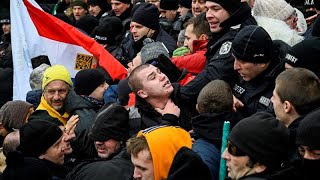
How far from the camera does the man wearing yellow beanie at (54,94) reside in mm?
7695

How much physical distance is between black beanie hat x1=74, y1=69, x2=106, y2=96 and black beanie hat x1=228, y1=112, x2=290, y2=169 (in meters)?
3.33

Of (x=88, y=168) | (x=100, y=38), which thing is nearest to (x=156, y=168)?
(x=88, y=168)

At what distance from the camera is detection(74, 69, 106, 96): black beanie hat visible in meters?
7.68

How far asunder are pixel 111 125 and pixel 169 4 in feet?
14.9

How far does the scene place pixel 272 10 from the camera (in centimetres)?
713

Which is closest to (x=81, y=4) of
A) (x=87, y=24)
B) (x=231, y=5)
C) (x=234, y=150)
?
(x=87, y=24)

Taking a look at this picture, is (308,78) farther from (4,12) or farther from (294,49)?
(4,12)

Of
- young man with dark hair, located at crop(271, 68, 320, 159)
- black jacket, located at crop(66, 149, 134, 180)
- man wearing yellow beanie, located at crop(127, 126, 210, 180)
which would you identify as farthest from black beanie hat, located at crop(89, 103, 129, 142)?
young man with dark hair, located at crop(271, 68, 320, 159)

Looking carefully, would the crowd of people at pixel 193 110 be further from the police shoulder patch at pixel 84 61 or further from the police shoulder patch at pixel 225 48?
the police shoulder patch at pixel 84 61

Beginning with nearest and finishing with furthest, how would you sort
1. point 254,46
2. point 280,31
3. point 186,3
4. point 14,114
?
point 254,46
point 280,31
point 14,114
point 186,3

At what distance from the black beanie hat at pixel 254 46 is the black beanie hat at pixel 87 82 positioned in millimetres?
2240

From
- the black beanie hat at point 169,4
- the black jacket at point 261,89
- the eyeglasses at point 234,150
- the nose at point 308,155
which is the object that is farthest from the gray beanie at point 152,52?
the black beanie hat at point 169,4

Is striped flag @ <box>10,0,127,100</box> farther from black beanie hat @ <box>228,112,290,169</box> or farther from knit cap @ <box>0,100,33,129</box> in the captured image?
black beanie hat @ <box>228,112,290,169</box>

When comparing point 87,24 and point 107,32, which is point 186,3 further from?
point 87,24
